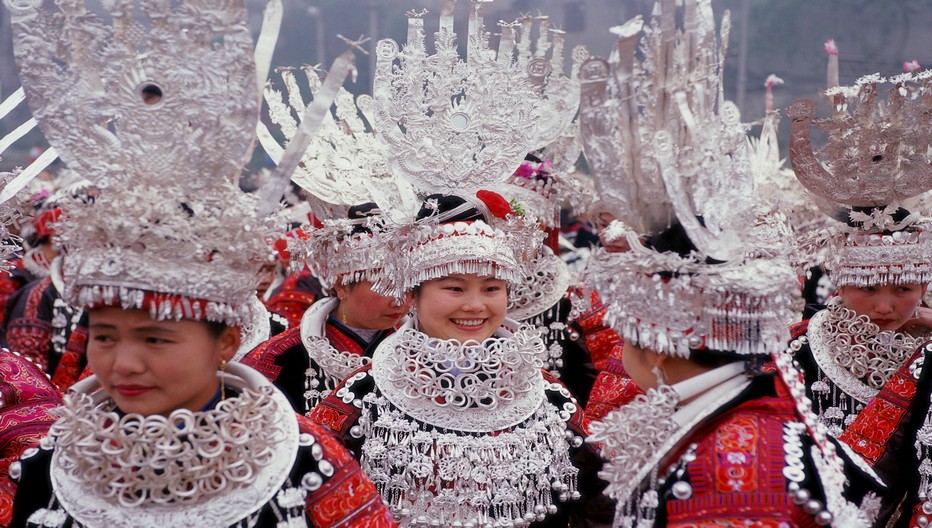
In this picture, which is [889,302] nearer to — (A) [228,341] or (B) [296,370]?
(B) [296,370]

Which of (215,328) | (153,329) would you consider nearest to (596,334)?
(215,328)

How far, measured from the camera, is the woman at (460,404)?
3.36 m

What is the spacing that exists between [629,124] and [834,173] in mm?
2140

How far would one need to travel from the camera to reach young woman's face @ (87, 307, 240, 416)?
2434mm

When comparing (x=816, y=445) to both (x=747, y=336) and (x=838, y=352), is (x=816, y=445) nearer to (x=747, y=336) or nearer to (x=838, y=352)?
(x=747, y=336)

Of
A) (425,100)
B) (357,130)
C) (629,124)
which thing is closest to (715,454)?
(629,124)

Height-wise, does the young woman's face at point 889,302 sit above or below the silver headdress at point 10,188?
below

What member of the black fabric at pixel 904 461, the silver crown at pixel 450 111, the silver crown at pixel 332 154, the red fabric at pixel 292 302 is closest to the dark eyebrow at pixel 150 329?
the silver crown at pixel 450 111

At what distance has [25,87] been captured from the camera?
2510 millimetres

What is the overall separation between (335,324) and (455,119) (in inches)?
41.9

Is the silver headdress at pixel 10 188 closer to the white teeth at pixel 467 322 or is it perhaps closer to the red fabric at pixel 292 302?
the white teeth at pixel 467 322

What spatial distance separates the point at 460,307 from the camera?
355 centimetres

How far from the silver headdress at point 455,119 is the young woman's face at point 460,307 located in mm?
127

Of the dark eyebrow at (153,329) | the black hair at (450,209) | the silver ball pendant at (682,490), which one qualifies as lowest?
the silver ball pendant at (682,490)
